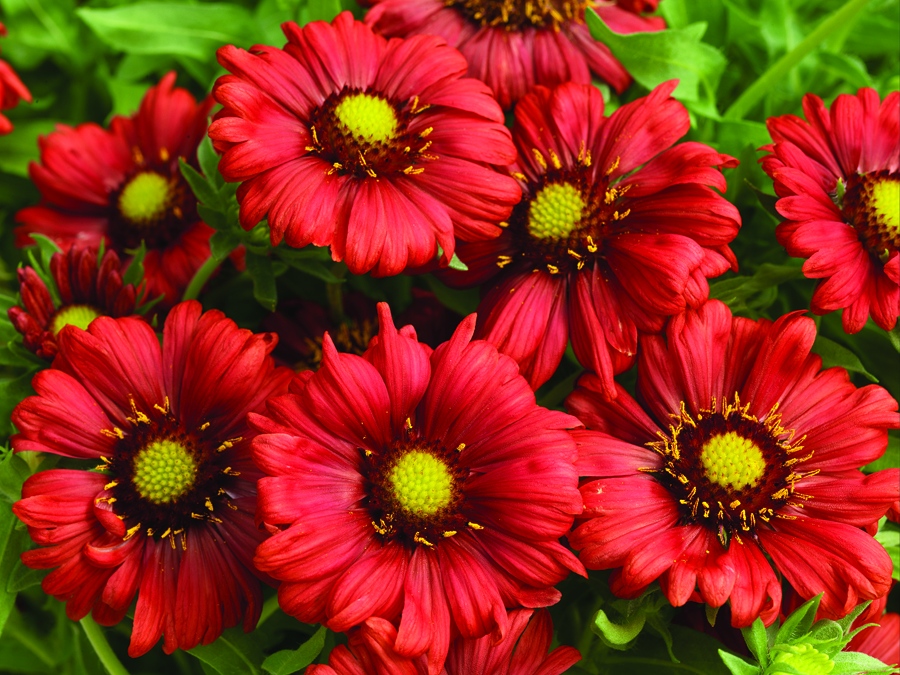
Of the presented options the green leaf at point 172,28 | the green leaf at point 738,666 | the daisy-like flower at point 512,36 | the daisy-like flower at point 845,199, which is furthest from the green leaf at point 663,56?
the green leaf at point 738,666

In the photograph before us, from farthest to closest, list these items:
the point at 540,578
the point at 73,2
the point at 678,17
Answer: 1. the point at 73,2
2. the point at 678,17
3. the point at 540,578

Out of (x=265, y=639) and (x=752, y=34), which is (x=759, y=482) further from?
(x=752, y=34)

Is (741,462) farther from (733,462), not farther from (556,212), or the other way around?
(556,212)

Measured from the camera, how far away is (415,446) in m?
0.79

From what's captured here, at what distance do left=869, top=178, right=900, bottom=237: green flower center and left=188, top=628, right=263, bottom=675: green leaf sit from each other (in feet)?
2.37

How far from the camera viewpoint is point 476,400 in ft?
2.51

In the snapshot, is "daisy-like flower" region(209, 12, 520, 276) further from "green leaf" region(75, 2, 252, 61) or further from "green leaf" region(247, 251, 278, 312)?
"green leaf" region(75, 2, 252, 61)

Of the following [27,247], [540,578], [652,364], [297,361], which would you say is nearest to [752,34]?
[652,364]

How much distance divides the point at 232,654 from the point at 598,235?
0.52 meters

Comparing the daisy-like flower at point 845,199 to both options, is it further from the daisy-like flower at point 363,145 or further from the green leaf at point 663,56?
the daisy-like flower at point 363,145

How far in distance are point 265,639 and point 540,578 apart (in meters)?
0.31

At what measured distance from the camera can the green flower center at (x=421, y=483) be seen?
765mm

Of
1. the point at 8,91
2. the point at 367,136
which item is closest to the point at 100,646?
the point at 367,136

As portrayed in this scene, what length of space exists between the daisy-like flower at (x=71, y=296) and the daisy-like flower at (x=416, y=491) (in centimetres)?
28
